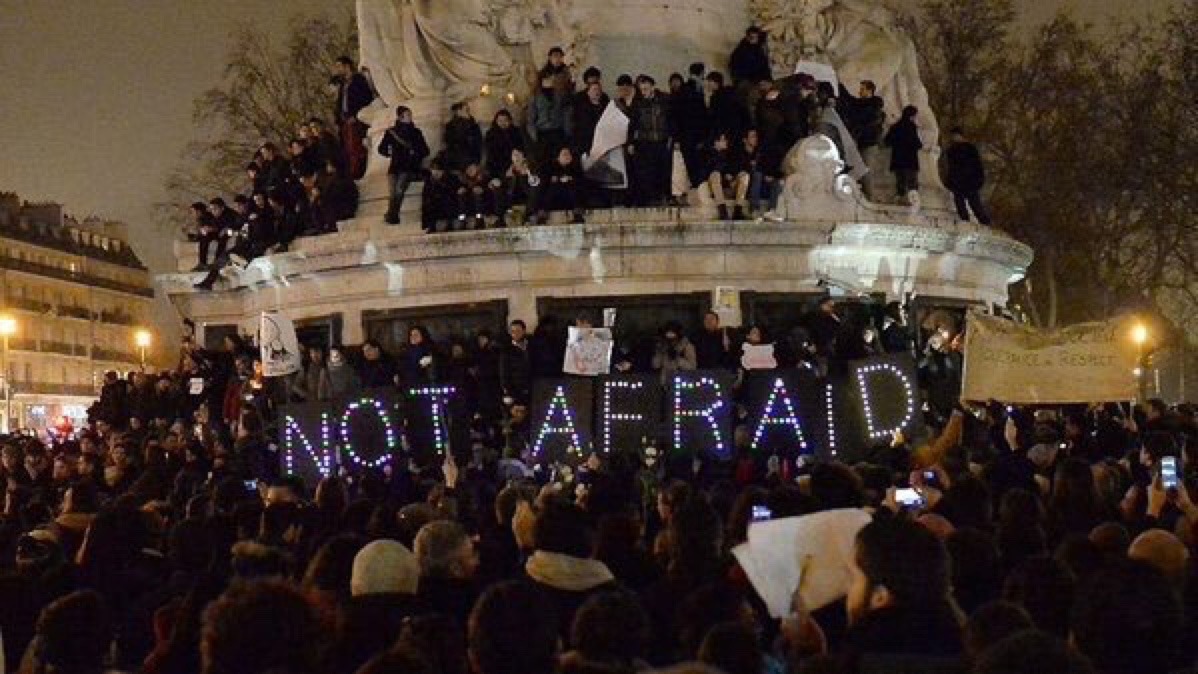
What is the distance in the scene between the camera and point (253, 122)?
41.4 meters

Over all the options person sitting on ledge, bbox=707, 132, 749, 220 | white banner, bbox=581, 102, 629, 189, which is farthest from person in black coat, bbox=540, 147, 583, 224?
person sitting on ledge, bbox=707, 132, 749, 220

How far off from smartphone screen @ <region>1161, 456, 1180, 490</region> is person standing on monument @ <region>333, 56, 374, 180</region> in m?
13.6

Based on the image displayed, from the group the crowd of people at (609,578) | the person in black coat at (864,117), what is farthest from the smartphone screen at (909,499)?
the person in black coat at (864,117)

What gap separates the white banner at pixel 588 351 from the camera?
16188mm

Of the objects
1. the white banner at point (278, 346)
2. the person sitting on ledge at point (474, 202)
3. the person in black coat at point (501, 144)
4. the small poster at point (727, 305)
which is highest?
the person in black coat at point (501, 144)

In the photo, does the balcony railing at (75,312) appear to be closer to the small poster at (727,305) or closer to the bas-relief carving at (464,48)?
the bas-relief carving at (464,48)

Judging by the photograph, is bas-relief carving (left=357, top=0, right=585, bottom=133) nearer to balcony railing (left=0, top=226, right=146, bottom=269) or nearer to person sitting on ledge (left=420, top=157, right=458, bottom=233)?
person sitting on ledge (left=420, top=157, right=458, bottom=233)

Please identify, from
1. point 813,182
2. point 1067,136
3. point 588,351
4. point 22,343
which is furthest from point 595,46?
point 22,343

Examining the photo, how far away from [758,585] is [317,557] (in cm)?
167

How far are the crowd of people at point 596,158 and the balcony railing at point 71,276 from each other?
6194 centimetres

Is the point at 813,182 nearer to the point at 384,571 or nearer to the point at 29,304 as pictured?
A: the point at 384,571

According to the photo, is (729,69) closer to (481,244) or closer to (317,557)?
(481,244)

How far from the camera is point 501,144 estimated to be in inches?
741

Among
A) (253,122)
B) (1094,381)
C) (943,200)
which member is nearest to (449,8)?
(943,200)
